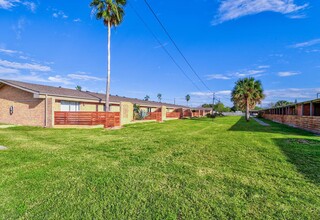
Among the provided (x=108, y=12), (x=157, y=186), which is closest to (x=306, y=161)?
(x=157, y=186)

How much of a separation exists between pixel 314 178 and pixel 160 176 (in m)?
3.81

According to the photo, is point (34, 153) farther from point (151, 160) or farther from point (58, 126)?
point (58, 126)

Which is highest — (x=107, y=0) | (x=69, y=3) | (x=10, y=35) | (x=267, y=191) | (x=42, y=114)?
(x=107, y=0)

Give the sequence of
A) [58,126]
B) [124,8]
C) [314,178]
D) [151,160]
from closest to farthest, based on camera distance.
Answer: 1. [314,178]
2. [151,160]
3. [58,126]
4. [124,8]

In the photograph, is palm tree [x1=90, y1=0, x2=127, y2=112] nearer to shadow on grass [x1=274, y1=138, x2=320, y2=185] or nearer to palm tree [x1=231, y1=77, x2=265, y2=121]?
shadow on grass [x1=274, y1=138, x2=320, y2=185]

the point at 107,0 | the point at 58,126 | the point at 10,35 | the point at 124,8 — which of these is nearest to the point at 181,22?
the point at 124,8

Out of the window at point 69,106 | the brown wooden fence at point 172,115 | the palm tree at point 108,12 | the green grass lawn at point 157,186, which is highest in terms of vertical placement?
the palm tree at point 108,12

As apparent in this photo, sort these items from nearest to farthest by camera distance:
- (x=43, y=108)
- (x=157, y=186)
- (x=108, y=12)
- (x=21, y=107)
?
(x=157, y=186), (x=43, y=108), (x=21, y=107), (x=108, y=12)

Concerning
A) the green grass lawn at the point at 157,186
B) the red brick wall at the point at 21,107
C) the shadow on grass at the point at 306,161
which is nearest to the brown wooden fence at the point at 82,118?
the red brick wall at the point at 21,107

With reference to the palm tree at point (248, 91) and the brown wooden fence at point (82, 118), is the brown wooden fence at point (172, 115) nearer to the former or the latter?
the palm tree at point (248, 91)

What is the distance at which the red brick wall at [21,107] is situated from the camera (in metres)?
14.8

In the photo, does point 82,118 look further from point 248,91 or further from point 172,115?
point 248,91

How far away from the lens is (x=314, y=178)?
4383 millimetres

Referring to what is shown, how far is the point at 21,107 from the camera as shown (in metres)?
15.9
